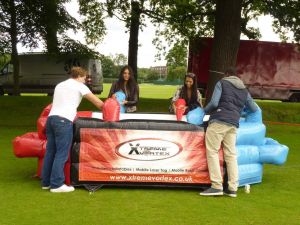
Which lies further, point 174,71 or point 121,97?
point 174,71

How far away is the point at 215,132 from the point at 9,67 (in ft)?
88.6

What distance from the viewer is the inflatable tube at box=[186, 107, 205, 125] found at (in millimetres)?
8203

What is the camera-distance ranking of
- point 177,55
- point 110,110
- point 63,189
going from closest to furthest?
point 63,189 → point 110,110 → point 177,55

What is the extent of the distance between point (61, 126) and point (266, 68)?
75.3ft

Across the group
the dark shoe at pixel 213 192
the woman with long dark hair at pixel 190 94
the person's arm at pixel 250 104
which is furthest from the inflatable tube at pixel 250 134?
the dark shoe at pixel 213 192

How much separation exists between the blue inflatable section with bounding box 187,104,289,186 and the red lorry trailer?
19261 mm

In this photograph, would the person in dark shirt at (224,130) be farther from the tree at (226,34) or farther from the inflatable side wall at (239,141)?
the tree at (226,34)

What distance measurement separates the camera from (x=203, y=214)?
22.0ft

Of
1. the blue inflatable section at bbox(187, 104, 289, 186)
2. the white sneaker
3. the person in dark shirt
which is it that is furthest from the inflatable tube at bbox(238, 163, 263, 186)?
the white sneaker

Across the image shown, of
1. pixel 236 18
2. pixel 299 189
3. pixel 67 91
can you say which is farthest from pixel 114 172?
pixel 236 18

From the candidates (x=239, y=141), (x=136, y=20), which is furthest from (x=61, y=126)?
(x=136, y=20)

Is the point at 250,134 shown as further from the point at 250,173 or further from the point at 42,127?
the point at 42,127

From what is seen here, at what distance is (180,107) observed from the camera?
8539 millimetres

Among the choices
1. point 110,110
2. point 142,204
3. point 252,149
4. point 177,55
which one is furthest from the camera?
point 177,55
